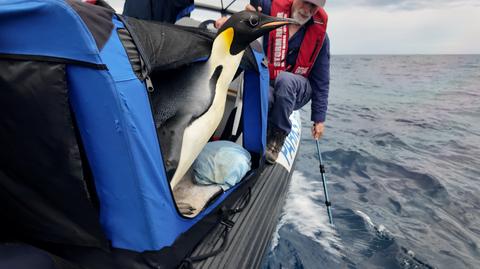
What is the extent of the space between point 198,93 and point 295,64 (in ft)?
6.33

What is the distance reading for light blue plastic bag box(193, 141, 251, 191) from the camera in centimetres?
213

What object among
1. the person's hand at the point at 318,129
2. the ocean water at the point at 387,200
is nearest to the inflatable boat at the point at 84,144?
the ocean water at the point at 387,200

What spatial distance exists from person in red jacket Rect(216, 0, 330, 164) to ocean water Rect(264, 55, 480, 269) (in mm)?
962

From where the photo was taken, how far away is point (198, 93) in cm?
195

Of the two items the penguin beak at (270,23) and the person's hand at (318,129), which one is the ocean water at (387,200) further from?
the penguin beak at (270,23)

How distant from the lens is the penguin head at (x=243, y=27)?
199 centimetres

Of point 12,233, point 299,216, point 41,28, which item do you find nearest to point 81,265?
point 12,233

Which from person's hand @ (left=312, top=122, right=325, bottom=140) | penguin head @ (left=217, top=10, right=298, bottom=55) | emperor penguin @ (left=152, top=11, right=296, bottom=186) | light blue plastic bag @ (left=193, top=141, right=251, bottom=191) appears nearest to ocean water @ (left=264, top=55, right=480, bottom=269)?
person's hand @ (left=312, top=122, right=325, bottom=140)

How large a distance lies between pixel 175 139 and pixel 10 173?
733 millimetres

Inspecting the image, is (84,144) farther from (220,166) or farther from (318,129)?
(318,129)

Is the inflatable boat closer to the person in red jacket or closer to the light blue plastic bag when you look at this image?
the light blue plastic bag

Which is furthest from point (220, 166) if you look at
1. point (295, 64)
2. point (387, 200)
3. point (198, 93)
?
point (387, 200)

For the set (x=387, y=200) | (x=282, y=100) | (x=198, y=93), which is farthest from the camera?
(x=387, y=200)

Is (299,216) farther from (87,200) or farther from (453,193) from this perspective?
(87,200)
